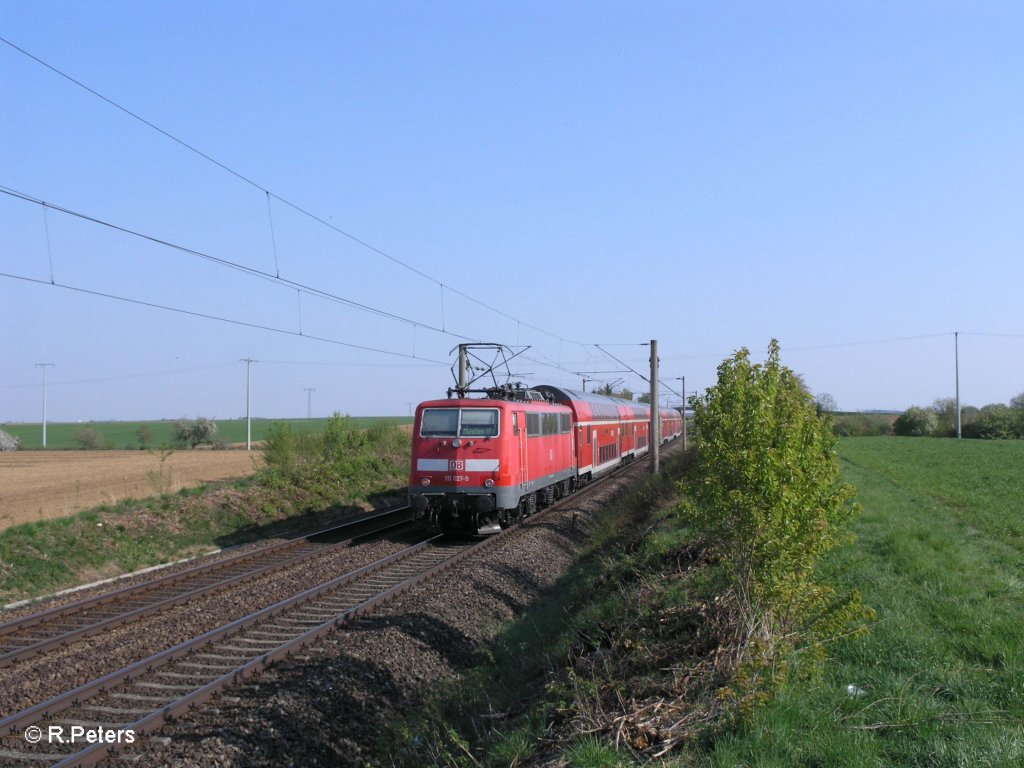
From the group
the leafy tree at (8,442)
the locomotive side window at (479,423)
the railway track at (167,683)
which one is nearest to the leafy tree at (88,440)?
the leafy tree at (8,442)

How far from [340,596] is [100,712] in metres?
5.18

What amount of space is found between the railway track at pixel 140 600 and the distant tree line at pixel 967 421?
71244mm

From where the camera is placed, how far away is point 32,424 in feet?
418

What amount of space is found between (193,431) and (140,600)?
211 ft

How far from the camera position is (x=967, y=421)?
7769 cm

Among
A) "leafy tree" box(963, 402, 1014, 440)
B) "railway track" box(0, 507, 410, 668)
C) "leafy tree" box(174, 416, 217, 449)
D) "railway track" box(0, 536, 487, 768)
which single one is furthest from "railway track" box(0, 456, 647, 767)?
"leafy tree" box(963, 402, 1014, 440)

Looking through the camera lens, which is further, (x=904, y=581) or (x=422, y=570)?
(x=422, y=570)

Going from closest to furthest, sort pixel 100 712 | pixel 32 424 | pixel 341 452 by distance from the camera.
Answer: pixel 100 712 → pixel 341 452 → pixel 32 424

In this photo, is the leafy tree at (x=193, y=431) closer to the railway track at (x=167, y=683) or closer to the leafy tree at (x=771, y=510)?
the railway track at (x=167, y=683)

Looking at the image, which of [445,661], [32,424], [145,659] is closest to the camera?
[145,659]

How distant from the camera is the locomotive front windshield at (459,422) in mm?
17750

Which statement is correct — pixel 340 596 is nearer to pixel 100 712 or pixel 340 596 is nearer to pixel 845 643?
pixel 100 712

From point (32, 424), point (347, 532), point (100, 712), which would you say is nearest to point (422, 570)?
point (347, 532)

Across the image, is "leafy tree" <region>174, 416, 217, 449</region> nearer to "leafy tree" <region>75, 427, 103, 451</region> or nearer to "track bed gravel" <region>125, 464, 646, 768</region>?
"leafy tree" <region>75, 427, 103, 451</region>
